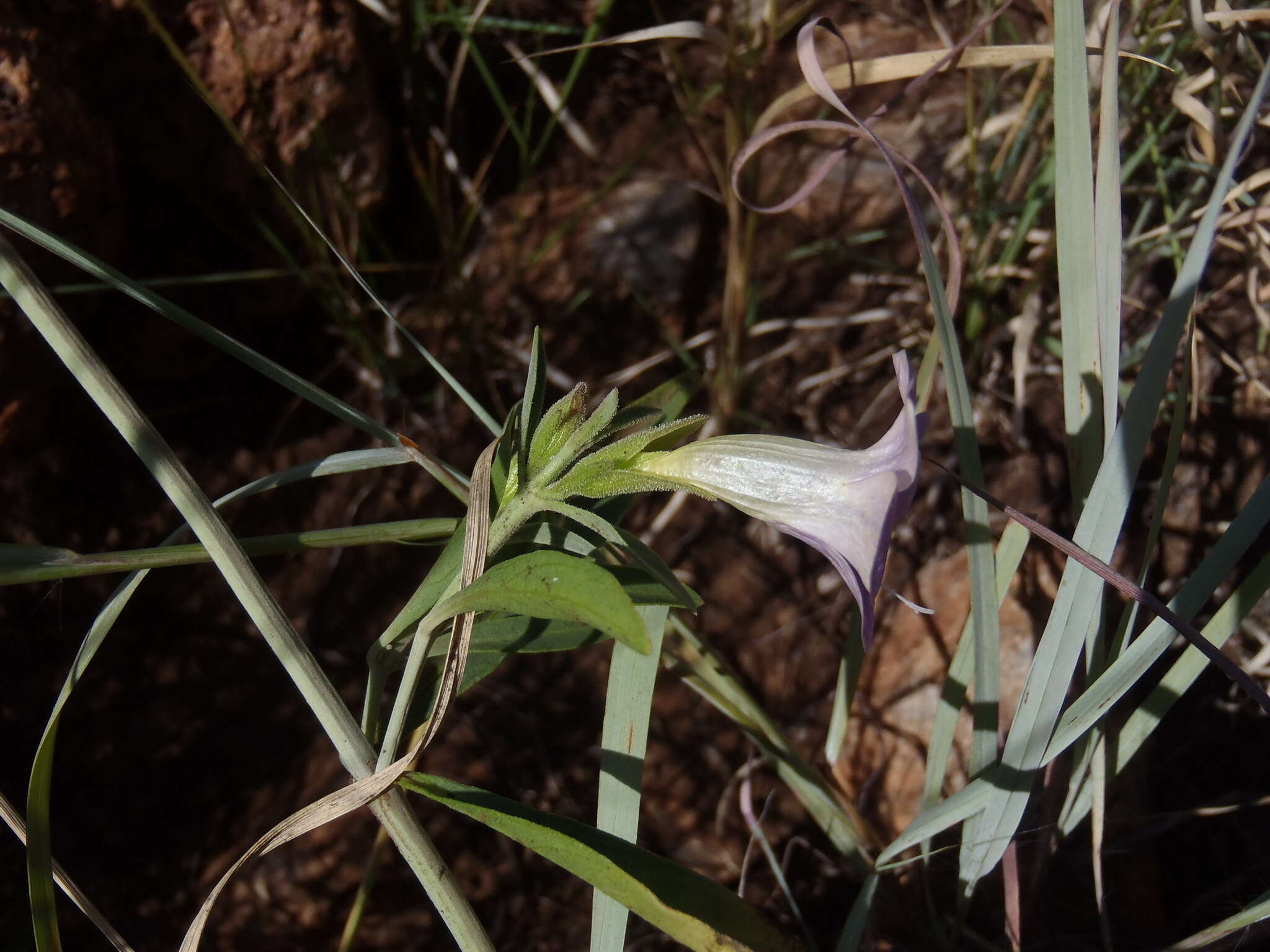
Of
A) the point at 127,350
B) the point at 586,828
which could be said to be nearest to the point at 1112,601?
the point at 586,828

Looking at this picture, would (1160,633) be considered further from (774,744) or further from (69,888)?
(69,888)

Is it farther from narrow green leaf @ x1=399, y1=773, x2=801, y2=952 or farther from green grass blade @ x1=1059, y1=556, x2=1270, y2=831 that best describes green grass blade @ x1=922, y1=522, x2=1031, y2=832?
narrow green leaf @ x1=399, y1=773, x2=801, y2=952

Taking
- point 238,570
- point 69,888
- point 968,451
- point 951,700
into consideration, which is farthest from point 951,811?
point 69,888

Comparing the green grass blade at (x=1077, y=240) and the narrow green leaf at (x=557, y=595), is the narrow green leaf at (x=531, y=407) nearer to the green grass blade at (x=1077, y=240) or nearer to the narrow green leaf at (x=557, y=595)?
the narrow green leaf at (x=557, y=595)

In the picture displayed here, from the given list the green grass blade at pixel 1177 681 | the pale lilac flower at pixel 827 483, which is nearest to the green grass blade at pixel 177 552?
the pale lilac flower at pixel 827 483

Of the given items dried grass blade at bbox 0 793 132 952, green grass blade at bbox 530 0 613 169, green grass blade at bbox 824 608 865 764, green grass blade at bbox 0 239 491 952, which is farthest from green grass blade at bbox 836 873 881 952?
green grass blade at bbox 530 0 613 169

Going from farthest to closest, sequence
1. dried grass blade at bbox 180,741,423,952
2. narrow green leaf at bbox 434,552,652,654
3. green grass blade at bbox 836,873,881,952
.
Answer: green grass blade at bbox 836,873,881,952 → dried grass blade at bbox 180,741,423,952 → narrow green leaf at bbox 434,552,652,654

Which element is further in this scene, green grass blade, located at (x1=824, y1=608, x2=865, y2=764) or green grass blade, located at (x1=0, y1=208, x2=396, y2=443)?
green grass blade, located at (x1=824, y1=608, x2=865, y2=764)
